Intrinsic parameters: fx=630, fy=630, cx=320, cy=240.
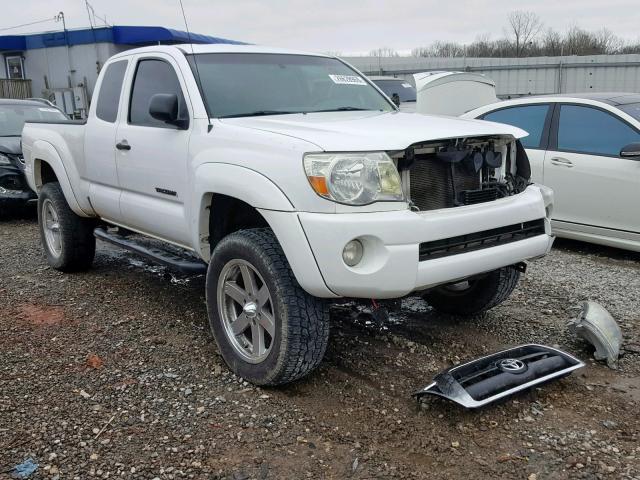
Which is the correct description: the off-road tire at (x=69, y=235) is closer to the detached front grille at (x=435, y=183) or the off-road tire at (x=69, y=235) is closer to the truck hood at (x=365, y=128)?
the truck hood at (x=365, y=128)

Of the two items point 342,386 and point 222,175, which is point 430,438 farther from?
point 222,175

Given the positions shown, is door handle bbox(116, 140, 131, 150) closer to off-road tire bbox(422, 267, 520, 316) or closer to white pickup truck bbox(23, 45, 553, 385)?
white pickup truck bbox(23, 45, 553, 385)

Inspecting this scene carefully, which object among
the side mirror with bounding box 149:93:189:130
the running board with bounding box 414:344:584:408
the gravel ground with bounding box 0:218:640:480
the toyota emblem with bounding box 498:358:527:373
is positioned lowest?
the gravel ground with bounding box 0:218:640:480

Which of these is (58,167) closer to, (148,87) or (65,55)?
(148,87)

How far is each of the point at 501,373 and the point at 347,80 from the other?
8.17ft

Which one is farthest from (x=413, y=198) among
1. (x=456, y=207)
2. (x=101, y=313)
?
(x=101, y=313)

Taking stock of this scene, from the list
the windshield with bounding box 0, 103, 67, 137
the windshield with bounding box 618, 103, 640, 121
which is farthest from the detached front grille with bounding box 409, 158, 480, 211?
the windshield with bounding box 0, 103, 67, 137

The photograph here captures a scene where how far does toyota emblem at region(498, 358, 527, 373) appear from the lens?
10.9 feet

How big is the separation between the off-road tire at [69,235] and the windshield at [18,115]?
4.31 meters

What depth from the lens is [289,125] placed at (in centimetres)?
355

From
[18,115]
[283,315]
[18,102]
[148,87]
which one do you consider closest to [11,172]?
[18,115]

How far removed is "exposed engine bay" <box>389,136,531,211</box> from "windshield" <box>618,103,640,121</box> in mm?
3047

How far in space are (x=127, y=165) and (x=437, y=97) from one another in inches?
207

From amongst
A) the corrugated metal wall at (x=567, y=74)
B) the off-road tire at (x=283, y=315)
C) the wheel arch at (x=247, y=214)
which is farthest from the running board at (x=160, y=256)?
the corrugated metal wall at (x=567, y=74)
